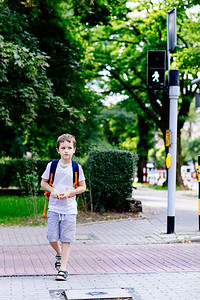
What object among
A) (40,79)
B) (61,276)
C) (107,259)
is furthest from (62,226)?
(40,79)

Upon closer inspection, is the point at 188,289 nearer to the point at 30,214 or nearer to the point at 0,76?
the point at 30,214

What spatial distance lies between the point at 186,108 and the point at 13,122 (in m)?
20.3

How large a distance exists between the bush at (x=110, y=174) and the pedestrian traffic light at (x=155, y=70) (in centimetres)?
368

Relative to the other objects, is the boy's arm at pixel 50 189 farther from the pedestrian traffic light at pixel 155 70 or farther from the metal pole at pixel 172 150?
the pedestrian traffic light at pixel 155 70

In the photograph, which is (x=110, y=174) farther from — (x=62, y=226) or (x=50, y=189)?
(x=50, y=189)

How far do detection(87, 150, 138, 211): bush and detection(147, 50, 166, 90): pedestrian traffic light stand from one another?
3681 millimetres

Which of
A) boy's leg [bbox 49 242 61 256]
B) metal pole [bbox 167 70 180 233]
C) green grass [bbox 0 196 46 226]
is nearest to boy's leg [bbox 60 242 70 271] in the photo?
boy's leg [bbox 49 242 61 256]

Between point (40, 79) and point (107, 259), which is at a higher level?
point (40, 79)

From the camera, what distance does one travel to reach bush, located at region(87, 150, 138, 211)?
45.5ft

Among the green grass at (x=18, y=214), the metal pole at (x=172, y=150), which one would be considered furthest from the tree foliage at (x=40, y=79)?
the metal pole at (x=172, y=150)

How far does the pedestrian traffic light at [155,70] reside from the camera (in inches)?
417

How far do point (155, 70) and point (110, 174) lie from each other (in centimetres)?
405

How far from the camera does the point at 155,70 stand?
10625 millimetres

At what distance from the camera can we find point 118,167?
14.0 metres
